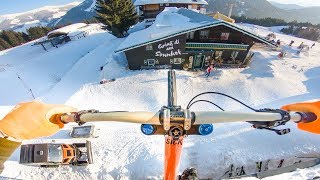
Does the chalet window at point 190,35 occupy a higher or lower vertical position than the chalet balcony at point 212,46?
higher

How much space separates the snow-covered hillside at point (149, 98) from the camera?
1731 centimetres

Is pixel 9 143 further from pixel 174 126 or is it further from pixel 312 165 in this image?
pixel 312 165

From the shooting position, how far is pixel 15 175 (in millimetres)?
16266

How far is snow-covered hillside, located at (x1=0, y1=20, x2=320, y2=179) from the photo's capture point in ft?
56.8

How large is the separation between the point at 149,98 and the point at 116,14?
19.9m

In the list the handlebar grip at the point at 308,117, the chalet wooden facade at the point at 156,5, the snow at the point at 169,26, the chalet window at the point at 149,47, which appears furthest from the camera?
the chalet wooden facade at the point at 156,5

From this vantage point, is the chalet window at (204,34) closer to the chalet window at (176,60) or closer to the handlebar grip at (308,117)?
the chalet window at (176,60)

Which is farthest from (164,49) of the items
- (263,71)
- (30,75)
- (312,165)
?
(30,75)

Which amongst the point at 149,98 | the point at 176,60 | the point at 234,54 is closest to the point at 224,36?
the point at 234,54

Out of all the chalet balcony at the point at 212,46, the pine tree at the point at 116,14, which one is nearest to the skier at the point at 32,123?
the chalet balcony at the point at 212,46

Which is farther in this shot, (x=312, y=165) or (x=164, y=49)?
(x=164, y=49)

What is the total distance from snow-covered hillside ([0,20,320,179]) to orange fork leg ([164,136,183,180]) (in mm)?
11822

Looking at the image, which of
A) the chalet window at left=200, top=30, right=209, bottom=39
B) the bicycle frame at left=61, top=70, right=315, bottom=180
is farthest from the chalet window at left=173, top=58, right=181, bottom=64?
the bicycle frame at left=61, top=70, right=315, bottom=180

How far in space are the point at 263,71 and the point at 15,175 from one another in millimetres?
27398
